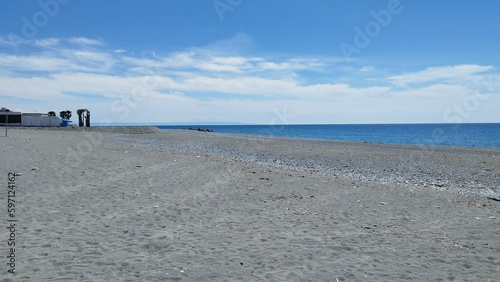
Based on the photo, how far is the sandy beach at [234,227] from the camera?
658cm

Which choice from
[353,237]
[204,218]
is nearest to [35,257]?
[204,218]

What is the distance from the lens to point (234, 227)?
30.5 feet

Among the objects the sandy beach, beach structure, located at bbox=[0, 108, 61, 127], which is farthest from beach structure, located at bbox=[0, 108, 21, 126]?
the sandy beach

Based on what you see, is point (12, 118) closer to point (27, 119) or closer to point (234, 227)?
point (27, 119)

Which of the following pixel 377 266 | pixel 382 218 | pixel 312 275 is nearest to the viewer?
pixel 312 275

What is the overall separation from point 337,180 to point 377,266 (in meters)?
10.5

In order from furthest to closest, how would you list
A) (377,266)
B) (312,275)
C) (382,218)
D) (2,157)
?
1. (2,157)
2. (382,218)
3. (377,266)
4. (312,275)

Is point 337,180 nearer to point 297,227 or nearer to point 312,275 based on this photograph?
point 297,227

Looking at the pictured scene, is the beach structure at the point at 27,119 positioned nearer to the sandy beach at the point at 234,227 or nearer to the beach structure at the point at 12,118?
the beach structure at the point at 12,118

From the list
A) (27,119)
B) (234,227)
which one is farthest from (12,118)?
(234,227)

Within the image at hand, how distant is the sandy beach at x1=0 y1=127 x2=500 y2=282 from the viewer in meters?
6.58

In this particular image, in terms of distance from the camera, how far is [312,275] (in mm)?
6492

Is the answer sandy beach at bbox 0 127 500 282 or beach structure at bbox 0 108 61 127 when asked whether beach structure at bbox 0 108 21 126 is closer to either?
beach structure at bbox 0 108 61 127

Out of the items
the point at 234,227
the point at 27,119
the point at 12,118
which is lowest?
the point at 234,227
